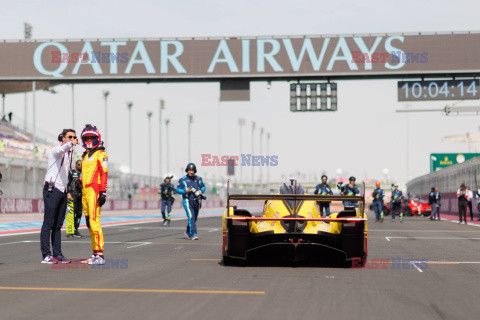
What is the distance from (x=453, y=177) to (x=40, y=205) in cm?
2698

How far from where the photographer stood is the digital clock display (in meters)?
29.6

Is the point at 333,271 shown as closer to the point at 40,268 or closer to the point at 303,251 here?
the point at 303,251

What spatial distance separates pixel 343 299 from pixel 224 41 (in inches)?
982

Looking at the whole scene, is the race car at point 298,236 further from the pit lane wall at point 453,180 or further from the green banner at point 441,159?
the green banner at point 441,159

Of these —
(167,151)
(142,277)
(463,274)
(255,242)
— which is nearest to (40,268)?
(142,277)

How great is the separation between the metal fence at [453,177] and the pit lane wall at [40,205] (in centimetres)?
2072

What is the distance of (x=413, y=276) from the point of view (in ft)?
29.3

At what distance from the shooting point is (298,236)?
30.8 ft

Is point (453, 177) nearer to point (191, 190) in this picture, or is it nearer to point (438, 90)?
point (438, 90)

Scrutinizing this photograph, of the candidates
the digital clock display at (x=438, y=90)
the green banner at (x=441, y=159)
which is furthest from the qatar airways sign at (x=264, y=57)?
the green banner at (x=441, y=159)

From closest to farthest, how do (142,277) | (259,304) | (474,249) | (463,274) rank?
(259,304), (142,277), (463,274), (474,249)

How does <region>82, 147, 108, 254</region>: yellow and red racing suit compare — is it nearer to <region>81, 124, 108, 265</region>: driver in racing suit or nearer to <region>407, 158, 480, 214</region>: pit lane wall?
<region>81, 124, 108, 265</region>: driver in racing suit

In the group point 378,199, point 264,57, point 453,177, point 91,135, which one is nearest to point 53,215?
point 91,135

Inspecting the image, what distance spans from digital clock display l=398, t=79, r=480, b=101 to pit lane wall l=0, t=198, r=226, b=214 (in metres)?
18.9
